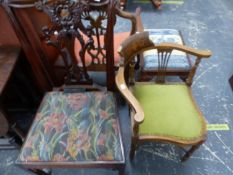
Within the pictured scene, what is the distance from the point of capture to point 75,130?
3.56 feet

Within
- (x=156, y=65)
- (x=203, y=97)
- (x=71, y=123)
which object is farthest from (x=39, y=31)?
(x=203, y=97)

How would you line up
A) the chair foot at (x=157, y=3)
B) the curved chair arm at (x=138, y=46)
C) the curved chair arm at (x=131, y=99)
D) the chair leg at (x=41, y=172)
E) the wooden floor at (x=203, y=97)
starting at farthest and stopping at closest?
1. the chair foot at (x=157, y=3)
2. the wooden floor at (x=203, y=97)
3. the chair leg at (x=41, y=172)
4. the curved chair arm at (x=138, y=46)
5. the curved chair arm at (x=131, y=99)

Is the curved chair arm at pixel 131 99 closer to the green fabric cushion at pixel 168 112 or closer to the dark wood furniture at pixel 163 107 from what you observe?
the dark wood furniture at pixel 163 107

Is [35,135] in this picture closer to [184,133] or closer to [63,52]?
[63,52]

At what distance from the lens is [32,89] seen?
62.6 inches

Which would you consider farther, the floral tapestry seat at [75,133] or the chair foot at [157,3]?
the chair foot at [157,3]

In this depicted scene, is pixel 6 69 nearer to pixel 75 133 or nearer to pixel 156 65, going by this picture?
pixel 75 133

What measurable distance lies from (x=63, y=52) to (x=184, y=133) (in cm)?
78

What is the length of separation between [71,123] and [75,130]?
0.16ft

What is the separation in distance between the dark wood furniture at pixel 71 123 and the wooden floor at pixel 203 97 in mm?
445

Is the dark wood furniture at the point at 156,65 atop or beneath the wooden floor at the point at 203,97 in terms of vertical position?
atop

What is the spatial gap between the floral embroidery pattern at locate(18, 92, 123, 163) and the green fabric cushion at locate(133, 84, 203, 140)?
193 mm

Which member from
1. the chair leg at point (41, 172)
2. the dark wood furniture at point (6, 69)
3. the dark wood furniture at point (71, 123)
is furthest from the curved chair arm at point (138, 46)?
the chair leg at point (41, 172)

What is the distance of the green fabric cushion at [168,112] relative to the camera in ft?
3.74
